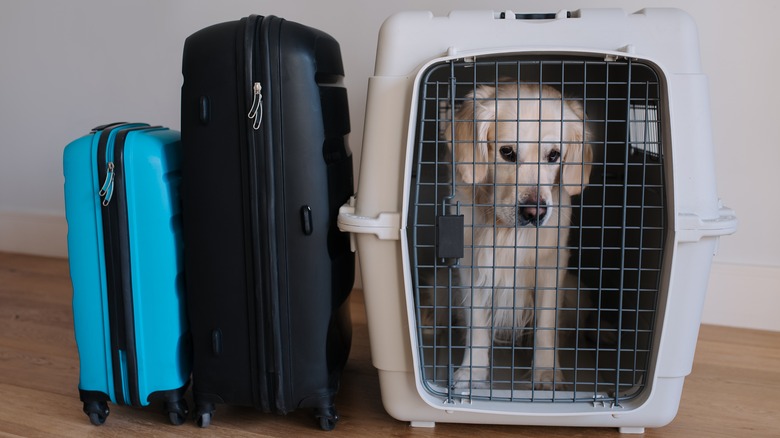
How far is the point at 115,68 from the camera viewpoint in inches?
95.0

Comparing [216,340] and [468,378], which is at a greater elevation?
[216,340]

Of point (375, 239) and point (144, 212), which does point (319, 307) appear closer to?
point (375, 239)

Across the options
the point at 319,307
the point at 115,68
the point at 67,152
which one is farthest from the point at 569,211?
the point at 115,68

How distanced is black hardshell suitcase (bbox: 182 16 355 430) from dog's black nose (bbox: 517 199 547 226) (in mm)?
369

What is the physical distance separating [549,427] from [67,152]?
1.11 metres

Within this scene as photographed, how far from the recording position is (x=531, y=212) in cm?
130

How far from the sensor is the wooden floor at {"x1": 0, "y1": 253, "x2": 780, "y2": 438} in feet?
4.35

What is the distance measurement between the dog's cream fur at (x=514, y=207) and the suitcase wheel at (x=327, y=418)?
0.90 feet

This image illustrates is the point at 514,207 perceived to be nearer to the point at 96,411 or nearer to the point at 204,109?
the point at 204,109

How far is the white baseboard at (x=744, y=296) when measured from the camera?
1895 mm

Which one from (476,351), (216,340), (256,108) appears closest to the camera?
(256,108)

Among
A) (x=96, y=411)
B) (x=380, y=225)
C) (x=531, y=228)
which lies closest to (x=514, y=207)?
(x=531, y=228)

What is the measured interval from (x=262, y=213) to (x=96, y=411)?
0.55 metres

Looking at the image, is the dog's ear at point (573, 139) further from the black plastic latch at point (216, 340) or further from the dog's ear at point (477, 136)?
the black plastic latch at point (216, 340)
